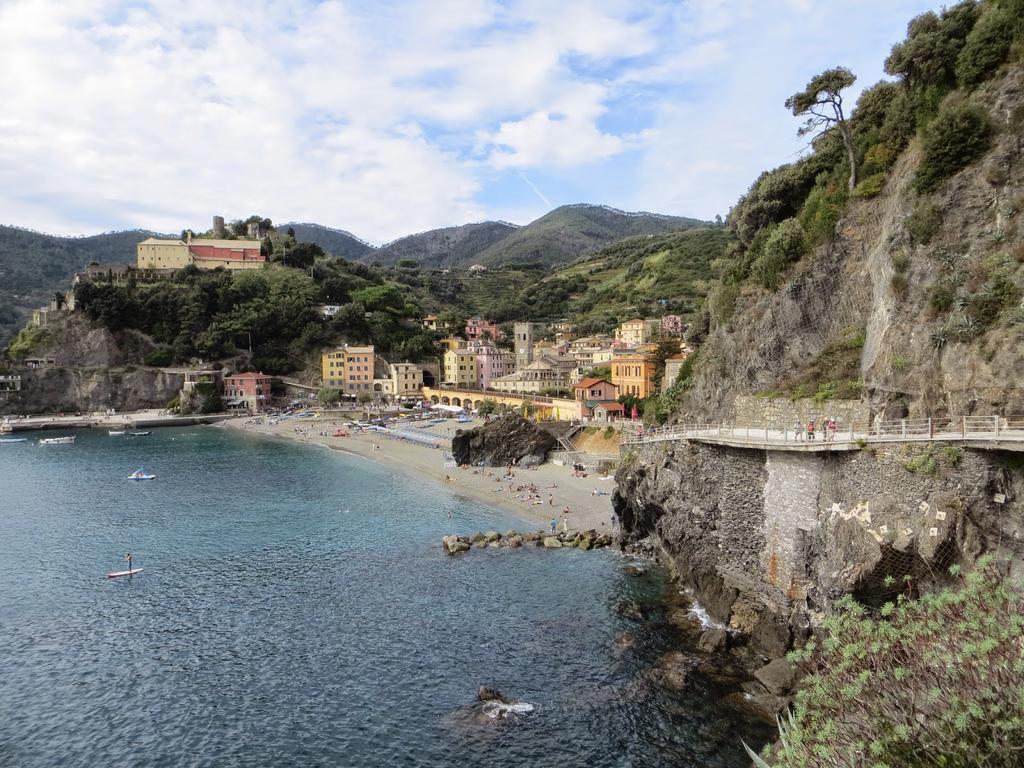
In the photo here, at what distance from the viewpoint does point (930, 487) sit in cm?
1409

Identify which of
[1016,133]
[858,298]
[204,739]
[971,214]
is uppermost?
[1016,133]

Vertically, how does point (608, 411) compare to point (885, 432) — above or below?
below

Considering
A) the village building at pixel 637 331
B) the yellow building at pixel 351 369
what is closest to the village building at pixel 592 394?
the village building at pixel 637 331

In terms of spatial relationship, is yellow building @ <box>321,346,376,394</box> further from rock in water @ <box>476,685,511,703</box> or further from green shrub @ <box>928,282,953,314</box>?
green shrub @ <box>928,282,953,314</box>

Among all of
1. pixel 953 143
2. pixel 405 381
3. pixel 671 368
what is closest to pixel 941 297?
pixel 953 143

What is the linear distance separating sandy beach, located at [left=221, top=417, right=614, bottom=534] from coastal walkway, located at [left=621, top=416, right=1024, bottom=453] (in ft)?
43.1

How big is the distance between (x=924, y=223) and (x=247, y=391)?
92116 mm

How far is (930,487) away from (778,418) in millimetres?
8910

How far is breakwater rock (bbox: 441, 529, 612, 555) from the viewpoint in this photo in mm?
30969

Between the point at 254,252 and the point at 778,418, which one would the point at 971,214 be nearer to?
the point at 778,418

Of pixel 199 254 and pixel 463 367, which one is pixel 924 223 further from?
pixel 199 254

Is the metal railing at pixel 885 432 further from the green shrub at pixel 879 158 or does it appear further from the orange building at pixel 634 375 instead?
the orange building at pixel 634 375

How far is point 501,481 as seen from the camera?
150 ft

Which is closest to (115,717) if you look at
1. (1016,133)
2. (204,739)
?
(204,739)
